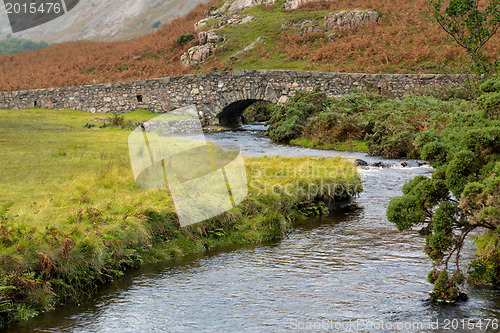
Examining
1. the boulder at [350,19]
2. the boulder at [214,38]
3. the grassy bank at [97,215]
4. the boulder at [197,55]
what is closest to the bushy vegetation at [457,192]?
the grassy bank at [97,215]

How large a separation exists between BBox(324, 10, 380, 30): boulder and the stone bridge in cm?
1105

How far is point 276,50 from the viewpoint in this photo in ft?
157

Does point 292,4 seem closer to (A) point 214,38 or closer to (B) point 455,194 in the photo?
(A) point 214,38

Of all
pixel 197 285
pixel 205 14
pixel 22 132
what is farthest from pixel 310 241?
pixel 205 14

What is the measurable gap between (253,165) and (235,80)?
83.9 ft

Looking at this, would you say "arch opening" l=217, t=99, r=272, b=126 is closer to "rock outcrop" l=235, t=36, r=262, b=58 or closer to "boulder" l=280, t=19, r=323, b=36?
"rock outcrop" l=235, t=36, r=262, b=58

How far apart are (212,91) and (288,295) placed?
34721mm

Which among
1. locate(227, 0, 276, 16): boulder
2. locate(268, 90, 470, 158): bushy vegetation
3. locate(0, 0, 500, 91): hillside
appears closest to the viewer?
locate(268, 90, 470, 158): bushy vegetation

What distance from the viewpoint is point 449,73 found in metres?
35.4

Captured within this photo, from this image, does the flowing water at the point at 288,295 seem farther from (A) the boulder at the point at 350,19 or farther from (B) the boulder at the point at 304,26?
(B) the boulder at the point at 304,26

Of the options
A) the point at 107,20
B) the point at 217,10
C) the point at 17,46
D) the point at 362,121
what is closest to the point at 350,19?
the point at 217,10

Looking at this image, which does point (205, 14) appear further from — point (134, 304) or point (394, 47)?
point (134, 304)

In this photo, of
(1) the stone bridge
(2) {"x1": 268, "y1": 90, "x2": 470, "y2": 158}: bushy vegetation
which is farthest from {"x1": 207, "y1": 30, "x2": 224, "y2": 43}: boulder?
(2) {"x1": 268, "y1": 90, "x2": 470, "y2": 158}: bushy vegetation

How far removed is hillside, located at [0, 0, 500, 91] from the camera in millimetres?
40312
